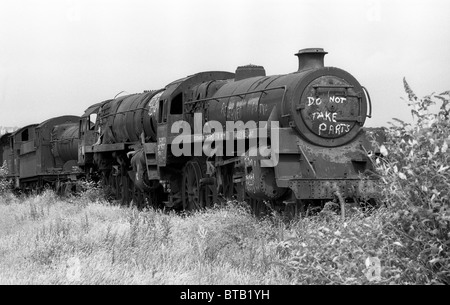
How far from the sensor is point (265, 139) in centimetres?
1300

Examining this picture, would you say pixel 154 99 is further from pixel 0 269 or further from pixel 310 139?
pixel 0 269

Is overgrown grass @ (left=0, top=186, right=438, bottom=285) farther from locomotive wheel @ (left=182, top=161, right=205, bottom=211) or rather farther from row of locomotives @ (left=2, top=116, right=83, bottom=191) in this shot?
row of locomotives @ (left=2, top=116, right=83, bottom=191)

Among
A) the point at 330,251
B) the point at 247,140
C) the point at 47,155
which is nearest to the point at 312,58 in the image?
the point at 247,140

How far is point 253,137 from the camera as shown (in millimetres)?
13188

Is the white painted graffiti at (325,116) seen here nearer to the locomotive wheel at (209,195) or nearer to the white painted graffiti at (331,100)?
the white painted graffiti at (331,100)

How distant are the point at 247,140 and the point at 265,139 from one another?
835mm

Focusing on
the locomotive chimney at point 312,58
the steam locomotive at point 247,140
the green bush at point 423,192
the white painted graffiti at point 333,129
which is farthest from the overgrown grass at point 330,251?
the locomotive chimney at point 312,58

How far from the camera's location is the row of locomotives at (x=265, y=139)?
1279cm

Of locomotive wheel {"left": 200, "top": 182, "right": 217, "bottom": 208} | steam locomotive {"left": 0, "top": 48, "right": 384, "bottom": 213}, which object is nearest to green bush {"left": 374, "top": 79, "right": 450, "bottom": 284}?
steam locomotive {"left": 0, "top": 48, "right": 384, "bottom": 213}

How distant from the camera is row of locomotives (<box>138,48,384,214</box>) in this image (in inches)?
504

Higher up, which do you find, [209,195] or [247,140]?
[247,140]

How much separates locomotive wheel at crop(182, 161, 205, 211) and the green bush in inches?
338

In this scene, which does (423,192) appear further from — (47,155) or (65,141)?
(47,155)
